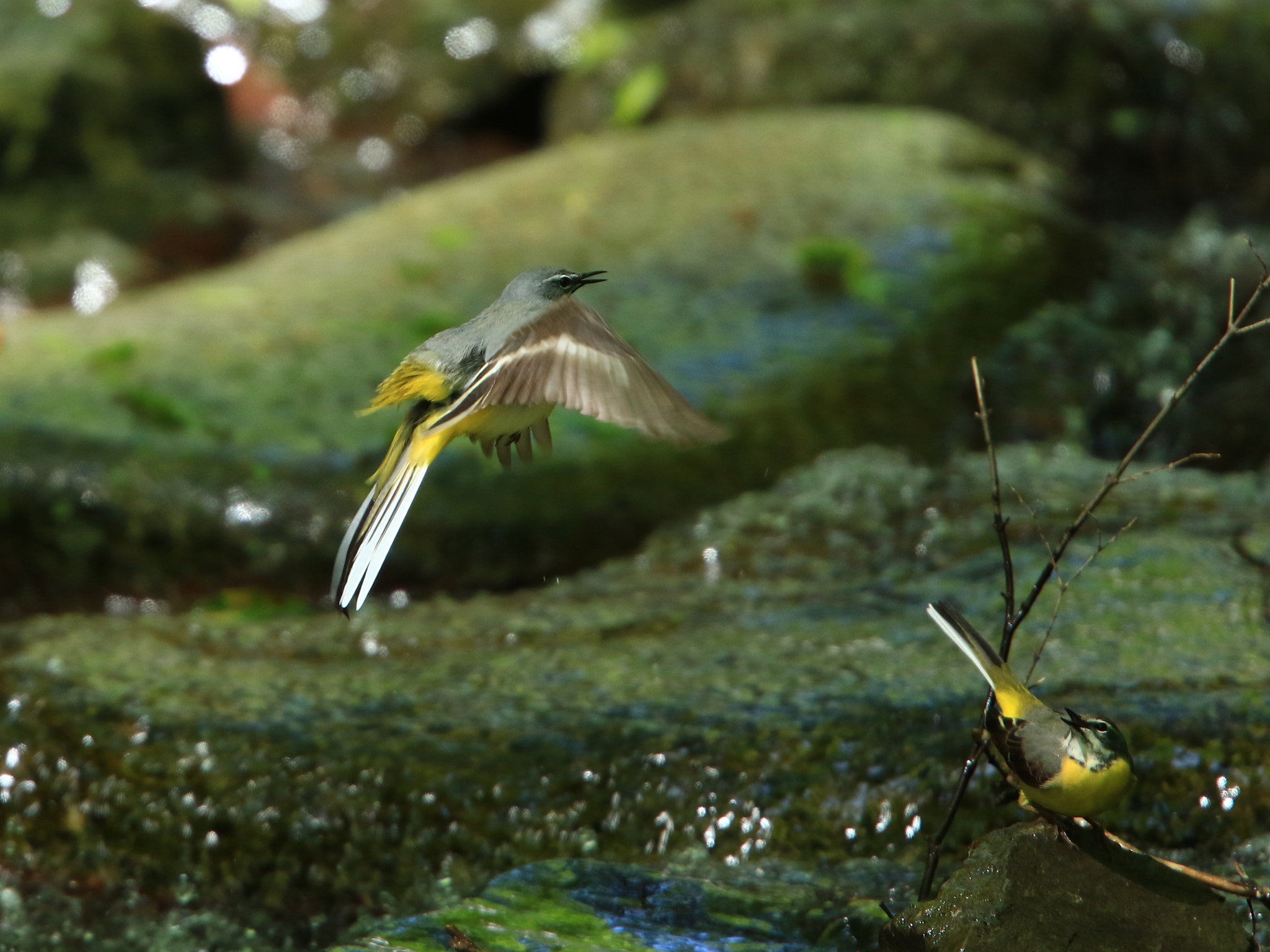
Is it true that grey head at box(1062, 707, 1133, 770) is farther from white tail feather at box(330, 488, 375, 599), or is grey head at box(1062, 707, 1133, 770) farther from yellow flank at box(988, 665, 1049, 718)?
white tail feather at box(330, 488, 375, 599)

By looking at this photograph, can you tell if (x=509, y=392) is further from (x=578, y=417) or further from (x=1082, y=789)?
(x=578, y=417)

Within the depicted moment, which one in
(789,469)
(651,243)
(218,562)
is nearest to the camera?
(218,562)

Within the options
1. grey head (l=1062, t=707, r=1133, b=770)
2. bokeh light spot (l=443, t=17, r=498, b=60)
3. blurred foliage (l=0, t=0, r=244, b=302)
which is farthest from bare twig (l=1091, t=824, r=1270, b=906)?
bokeh light spot (l=443, t=17, r=498, b=60)

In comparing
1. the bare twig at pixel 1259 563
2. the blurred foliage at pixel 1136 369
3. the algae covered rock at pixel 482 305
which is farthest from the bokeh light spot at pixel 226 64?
the bare twig at pixel 1259 563

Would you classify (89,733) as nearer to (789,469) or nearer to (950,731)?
(950,731)

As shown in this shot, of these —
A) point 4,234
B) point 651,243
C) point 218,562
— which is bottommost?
point 218,562

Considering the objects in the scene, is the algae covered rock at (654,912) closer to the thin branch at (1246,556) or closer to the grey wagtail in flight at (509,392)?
the grey wagtail in flight at (509,392)

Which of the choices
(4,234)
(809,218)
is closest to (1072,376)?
(809,218)
